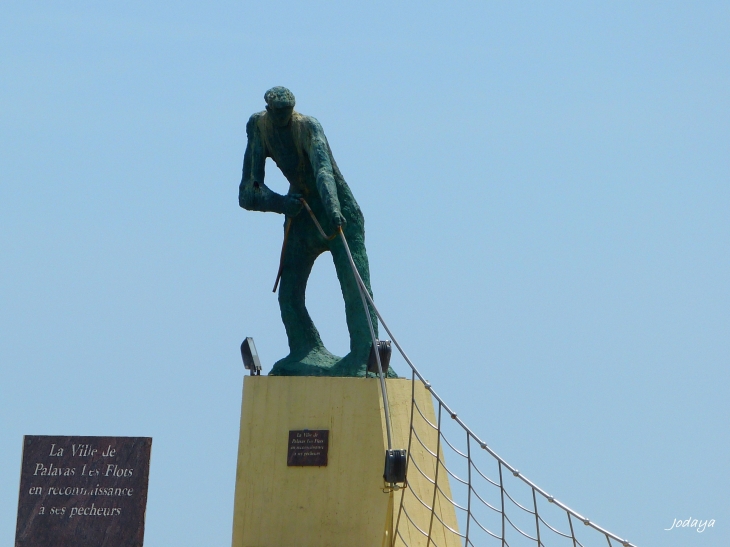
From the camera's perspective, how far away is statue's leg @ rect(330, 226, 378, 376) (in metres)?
12.1

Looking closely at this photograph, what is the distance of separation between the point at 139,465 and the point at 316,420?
4.81ft

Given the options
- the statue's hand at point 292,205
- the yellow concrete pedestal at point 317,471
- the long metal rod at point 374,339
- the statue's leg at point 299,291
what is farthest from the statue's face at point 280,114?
the yellow concrete pedestal at point 317,471

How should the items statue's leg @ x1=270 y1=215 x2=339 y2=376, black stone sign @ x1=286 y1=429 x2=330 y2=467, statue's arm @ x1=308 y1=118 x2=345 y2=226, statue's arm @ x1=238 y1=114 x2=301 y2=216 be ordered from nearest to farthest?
black stone sign @ x1=286 y1=429 x2=330 y2=467 → statue's arm @ x1=308 y1=118 x2=345 y2=226 → statue's arm @ x1=238 y1=114 x2=301 y2=216 → statue's leg @ x1=270 y1=215 x2=339 y2=376

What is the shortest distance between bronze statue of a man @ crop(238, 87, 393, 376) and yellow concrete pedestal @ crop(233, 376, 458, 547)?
1.21ft

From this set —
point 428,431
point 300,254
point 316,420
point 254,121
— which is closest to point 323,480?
point 316,420

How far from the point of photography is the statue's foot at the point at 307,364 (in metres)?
12.1

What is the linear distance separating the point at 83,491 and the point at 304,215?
10.0 ft

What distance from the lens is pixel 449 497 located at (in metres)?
12.5

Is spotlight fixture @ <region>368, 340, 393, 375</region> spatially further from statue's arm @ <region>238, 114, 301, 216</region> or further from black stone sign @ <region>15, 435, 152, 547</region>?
black stone sign @ <region>15, 435, 152, 547</region>

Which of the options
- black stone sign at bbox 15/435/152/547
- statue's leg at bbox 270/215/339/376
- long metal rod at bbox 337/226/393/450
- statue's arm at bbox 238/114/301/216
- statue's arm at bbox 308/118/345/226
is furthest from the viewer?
statue's leg at bbox 270/215/339/376

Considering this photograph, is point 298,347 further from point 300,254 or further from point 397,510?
point 397,510

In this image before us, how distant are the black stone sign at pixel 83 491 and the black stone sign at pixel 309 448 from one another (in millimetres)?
1172

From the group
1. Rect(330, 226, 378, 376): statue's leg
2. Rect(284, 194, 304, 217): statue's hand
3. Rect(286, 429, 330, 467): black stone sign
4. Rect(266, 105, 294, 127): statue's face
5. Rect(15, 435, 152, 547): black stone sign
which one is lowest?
Rect(15, 435, 152, 547): black stone sign

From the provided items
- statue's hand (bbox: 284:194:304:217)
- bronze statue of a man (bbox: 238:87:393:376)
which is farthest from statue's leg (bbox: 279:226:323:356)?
statue's hand (bbox: 284:194:304:217)
